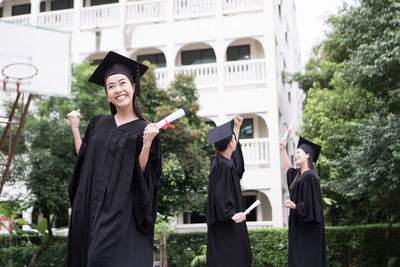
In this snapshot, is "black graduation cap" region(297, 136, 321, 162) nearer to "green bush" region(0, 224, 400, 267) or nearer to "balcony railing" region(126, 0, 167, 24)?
"green bush" region(0, 224, 400, 267)

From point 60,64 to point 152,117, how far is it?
3.38 m

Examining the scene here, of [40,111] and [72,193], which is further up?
[40,111]

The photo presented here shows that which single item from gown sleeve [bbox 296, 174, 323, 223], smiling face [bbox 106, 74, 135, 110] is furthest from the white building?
smiling face [bbox 106, 74, 135, 110]

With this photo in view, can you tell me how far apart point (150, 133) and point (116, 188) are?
1.44ft

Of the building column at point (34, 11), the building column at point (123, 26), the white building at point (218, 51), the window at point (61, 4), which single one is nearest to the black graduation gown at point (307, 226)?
the white building at point (218, 51)

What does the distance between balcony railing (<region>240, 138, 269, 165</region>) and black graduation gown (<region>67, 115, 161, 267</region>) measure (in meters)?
13.8

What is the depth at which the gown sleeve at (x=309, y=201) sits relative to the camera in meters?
6.11

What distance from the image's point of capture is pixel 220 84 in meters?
17.9

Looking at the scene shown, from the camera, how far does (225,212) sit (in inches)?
222

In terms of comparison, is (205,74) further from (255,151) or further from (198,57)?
(255,151)

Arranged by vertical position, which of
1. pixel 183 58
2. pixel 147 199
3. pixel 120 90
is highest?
pixel 183 58

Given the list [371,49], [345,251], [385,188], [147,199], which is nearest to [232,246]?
[147,199]

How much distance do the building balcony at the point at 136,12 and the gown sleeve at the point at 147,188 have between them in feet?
51.0

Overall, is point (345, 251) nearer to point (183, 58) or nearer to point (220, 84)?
point (220, 84)
